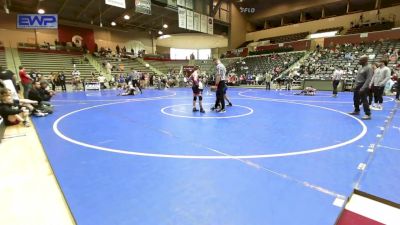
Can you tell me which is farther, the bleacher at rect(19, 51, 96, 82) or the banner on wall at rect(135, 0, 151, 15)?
the bleacher at rect(19, 51, 96, 82)

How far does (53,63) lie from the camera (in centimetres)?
2602

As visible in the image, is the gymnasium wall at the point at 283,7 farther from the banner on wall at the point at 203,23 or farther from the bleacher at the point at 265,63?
the banner on wall at the point at 203,23

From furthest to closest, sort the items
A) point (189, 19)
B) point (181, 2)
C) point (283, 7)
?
point (283, 7) < point (189, 19) < point (181, 2)

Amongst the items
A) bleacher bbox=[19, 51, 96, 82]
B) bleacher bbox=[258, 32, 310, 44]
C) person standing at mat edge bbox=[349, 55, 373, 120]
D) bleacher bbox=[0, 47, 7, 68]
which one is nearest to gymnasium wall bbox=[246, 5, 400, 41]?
bleacher bbox=[258, 32, 310, 44]

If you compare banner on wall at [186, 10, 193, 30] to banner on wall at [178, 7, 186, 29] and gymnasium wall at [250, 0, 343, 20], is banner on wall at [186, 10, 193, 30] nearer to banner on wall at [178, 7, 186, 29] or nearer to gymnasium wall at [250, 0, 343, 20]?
banner on wall at [178, 7, 186, 29]

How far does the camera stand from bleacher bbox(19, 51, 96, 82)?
24438mm

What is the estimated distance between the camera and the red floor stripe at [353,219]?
7.41 ft

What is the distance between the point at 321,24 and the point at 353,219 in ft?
112

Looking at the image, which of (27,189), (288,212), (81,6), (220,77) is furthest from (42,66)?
(288,212)

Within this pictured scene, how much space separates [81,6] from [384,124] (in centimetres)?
2776

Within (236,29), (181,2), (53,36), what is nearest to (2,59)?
(53,36)

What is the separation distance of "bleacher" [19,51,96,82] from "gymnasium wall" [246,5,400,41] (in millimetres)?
23645

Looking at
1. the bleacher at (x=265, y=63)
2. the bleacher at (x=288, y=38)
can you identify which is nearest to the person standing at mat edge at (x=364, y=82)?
the bleacher at (x=265, y=63)

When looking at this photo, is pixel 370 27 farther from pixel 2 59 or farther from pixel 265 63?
pixel 2 59
